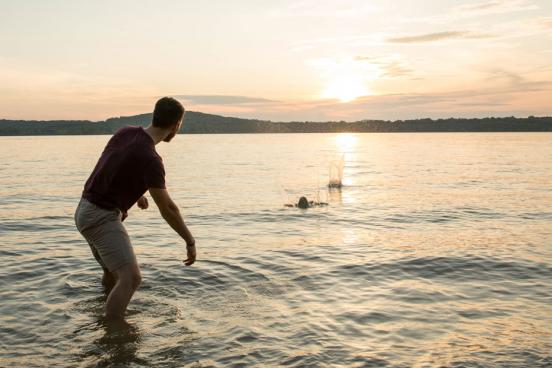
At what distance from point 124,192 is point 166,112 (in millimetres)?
1054

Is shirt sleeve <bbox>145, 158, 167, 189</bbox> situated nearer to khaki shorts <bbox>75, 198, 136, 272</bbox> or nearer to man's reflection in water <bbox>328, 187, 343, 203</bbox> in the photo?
khaki shorts <bbox>75, 198, 136, 272</bbox>

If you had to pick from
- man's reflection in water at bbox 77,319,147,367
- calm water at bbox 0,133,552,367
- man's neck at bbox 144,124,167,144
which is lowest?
calm water at bbox 0,133,552,367

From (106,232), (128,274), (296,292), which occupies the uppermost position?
(106,232)

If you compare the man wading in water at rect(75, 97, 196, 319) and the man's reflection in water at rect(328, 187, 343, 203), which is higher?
the man wading in water at rect(75, 97, 196, 319)

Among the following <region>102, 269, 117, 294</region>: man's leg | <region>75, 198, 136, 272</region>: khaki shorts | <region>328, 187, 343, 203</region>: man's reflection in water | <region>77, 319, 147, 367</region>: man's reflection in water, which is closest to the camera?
<region>77, 319, 147, 367</region>: man's reflection in water

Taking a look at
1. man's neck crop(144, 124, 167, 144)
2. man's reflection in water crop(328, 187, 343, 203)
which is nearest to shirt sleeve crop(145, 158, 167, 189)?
man's neck crop(144, 124, 167, 144)

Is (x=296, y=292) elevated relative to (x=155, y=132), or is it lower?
lower

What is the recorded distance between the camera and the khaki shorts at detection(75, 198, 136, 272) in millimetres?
5812

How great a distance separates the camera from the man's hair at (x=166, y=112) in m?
5.66

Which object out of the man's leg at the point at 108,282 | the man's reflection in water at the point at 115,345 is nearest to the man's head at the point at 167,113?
the man's reflection in water at the point at 115,345

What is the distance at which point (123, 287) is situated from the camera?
19.6 ft

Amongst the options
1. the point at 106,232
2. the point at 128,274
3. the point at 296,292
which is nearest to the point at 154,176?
the point at 106,232

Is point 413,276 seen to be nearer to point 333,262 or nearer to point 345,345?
point 333,262

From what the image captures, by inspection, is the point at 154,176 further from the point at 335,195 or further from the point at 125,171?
the point at 335,195
